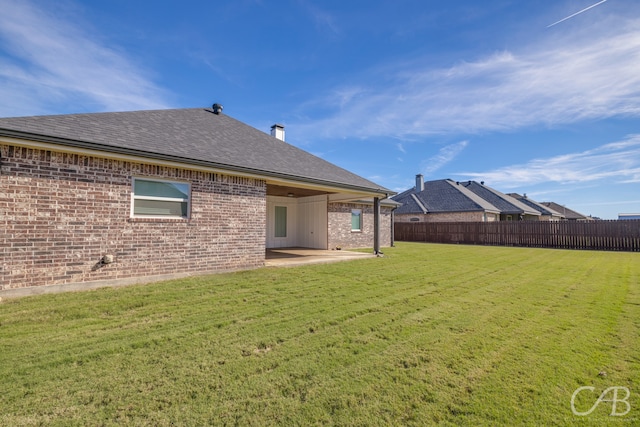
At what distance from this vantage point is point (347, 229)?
16172 millimetres

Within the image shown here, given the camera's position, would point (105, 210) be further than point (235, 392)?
Yes

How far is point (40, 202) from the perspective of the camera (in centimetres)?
580

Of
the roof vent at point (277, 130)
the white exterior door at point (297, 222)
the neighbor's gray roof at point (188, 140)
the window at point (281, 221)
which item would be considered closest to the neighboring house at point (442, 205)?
the white exterior door at point (297, 222)

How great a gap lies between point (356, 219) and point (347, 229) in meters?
1.04

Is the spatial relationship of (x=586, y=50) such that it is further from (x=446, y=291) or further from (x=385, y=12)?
(x=446, y=291)

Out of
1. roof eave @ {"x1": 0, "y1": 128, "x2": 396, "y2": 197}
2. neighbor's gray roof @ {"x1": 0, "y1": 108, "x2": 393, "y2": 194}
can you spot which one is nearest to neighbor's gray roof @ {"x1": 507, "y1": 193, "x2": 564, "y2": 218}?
neighbor's gray roof @ {"x1": 0, "y1": 108, "x2": 393, "y2": 194}

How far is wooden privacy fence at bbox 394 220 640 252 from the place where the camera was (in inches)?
688

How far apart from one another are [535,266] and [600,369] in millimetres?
8818

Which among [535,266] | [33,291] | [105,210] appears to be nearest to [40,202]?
[105,210]

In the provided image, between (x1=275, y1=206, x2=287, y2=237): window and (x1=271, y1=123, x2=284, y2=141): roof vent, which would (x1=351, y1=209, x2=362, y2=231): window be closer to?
(x1=275, y1=206, x2=287, y2=237): window

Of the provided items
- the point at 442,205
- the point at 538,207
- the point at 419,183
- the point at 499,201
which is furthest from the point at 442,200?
the point at 538,207

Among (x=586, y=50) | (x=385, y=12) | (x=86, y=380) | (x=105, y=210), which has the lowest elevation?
(x=86, y=380)

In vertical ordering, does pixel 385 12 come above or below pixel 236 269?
above

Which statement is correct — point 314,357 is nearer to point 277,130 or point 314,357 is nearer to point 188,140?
point 188,140
